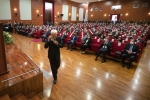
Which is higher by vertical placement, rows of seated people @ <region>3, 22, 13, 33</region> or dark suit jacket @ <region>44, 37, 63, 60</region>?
rows of seated people @ <region>3, 22, 13, 33</region>

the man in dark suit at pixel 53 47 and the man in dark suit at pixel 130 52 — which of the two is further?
the man in dark suit at pixel 130 52

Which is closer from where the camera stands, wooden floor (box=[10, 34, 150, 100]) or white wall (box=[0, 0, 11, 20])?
wooden floor (box=[10, 34, 150, 100])

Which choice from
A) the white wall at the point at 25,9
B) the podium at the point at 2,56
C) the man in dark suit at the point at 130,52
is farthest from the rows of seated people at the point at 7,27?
the man in dark suit at the point at 130,52

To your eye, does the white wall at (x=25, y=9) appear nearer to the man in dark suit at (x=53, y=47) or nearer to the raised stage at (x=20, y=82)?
the raised stage at (x=20, y=82)

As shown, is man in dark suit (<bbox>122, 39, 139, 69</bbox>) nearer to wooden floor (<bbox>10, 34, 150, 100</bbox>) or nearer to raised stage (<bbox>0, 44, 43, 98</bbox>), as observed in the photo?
wooden floor (<bbox>10, 34, 150, 100</bbox>)

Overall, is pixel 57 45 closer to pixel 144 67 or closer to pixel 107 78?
pixel 107 78

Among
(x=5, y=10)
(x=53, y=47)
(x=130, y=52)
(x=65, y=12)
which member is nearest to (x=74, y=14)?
(x=65, y=12)

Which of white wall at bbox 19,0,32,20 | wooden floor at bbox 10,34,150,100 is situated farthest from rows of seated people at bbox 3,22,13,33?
wooden floor at bbox 10,34,150,100

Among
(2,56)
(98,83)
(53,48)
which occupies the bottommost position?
(98,83)

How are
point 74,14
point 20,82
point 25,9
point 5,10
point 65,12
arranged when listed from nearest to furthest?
point 20,82 < point 5,10 < point 25,9 < point 65,12 < point 74,14

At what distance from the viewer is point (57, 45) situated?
233 centimetres

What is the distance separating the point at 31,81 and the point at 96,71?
6.56 ft

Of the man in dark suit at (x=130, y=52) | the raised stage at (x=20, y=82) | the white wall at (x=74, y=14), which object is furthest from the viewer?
the white wall at (x=74, y=14)

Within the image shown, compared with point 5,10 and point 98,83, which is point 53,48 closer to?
point 98,83
